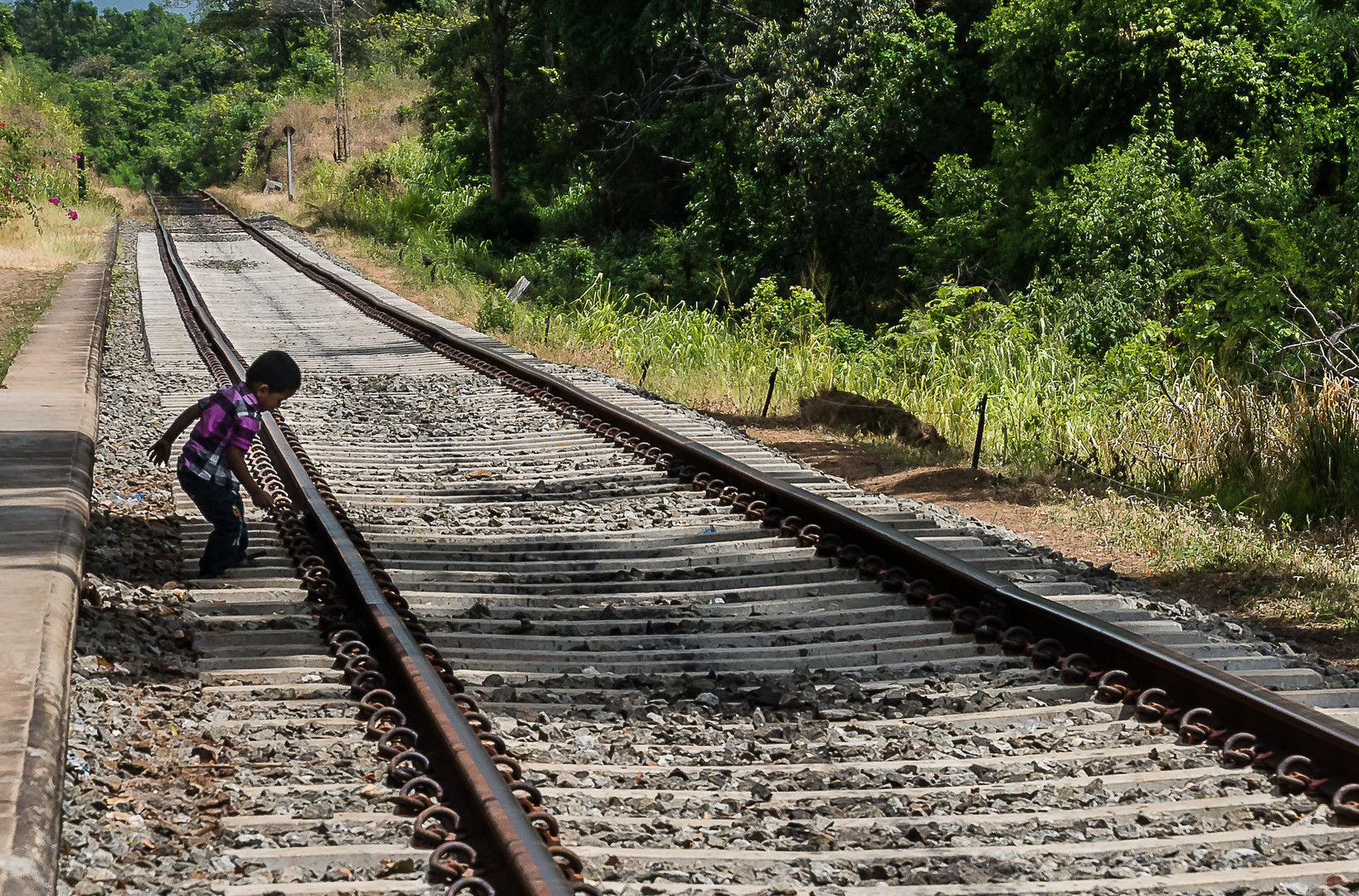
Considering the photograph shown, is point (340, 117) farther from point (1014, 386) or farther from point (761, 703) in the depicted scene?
point (761, 703)

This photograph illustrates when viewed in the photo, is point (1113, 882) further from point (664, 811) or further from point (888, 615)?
point (888, 615)

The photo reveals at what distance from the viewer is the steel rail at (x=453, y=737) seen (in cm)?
312

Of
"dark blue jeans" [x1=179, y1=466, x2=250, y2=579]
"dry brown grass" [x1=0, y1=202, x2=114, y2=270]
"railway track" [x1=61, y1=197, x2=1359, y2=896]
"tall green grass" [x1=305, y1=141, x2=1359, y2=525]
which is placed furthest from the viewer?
Result: "dry brown grass" [x1=0, y1=202, x2=114, y2=270]

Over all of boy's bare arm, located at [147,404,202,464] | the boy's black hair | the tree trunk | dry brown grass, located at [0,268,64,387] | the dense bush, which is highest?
the tree trunk

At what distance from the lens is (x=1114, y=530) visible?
7645 millimetres

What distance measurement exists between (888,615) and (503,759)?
7.56 ft

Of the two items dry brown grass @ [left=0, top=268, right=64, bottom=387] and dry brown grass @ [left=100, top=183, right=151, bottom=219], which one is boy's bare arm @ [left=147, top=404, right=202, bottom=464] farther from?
dry brown grass @ [left=100, top=183, right=151, bottom=219]

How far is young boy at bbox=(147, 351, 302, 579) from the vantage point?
240 inches

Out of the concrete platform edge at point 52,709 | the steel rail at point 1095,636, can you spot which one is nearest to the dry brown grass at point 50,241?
the concrete platform edge at point 52,709

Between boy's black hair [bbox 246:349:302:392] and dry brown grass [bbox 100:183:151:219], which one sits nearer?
boy's black hair [bbox 246:349:302:392]

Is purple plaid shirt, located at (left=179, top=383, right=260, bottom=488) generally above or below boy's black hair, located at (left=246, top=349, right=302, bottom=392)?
below

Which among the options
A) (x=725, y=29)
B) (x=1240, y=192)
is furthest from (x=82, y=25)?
(x=1240, y=192)

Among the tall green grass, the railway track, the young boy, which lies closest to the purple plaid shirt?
the young boy

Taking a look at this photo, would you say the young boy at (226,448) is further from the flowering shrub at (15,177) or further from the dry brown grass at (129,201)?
the dry brown grass at (129,201)
